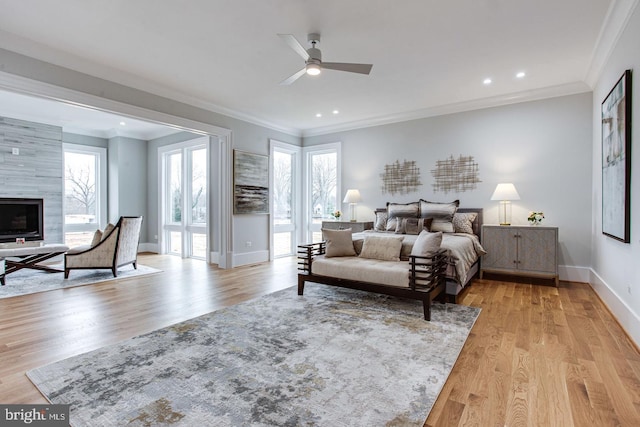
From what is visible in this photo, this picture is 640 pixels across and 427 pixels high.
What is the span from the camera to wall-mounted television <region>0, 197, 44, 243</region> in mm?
6040

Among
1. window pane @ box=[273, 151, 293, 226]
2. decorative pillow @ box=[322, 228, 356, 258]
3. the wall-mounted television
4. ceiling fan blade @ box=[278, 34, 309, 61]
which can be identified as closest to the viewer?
ceiling fan blade @ box=[278, 34, 309, 61]

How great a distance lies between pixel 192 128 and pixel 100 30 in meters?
2.06

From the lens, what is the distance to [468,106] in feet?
17.6

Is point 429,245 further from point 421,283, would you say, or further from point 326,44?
point 326,44

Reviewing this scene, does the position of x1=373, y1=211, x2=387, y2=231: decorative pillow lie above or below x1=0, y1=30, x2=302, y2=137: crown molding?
below

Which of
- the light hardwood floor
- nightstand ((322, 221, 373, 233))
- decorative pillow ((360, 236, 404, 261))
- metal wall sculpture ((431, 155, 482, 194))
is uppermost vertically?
metal wall sculpture ((431, 155, 482, 194))

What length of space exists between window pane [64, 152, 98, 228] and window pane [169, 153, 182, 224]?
6.17 ft

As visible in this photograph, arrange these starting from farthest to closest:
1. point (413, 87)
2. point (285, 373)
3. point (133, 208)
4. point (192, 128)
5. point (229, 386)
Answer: point (133, 208) → point (192, 128) → point (413, 87) → point (285, 373) → point (229, 386)

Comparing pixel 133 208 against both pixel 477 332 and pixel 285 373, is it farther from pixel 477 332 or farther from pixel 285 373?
pixel 477 332

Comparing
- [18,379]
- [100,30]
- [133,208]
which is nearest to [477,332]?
[18,379]

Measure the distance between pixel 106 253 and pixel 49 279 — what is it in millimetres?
832

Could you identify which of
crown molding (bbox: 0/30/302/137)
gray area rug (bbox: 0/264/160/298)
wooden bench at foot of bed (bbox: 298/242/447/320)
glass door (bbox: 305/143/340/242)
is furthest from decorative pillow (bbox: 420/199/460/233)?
gray area rug (bbox: 0/264/160/298)

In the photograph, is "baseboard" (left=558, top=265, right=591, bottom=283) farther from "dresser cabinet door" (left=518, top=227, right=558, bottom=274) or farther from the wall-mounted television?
the wall-mounted television

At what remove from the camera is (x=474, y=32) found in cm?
319
